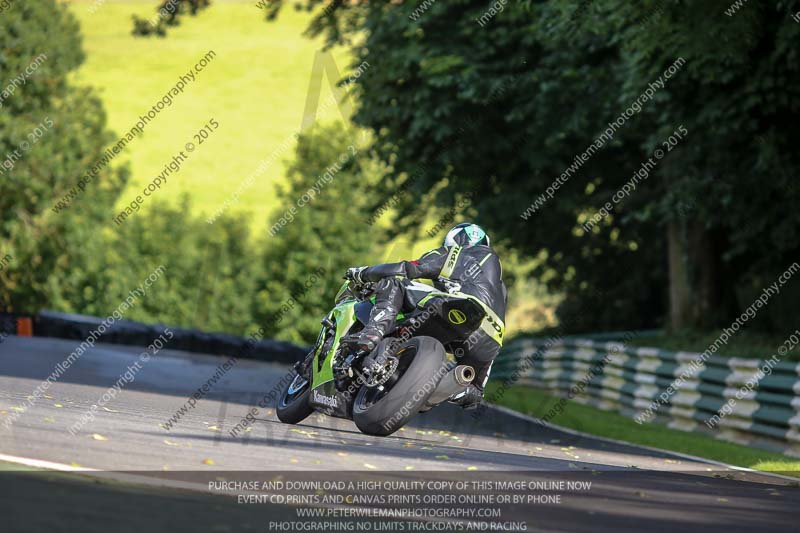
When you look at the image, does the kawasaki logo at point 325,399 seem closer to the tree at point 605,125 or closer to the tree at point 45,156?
the tree at point 605,125

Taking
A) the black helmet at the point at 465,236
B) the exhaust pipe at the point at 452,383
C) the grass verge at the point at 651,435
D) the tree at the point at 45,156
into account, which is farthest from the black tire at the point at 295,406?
the tree at the point at 45,156

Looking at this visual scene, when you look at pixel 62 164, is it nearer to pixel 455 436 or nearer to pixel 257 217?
pixel 257 217

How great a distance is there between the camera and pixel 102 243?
68.0 metres

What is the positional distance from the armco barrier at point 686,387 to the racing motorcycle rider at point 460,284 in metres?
5.57

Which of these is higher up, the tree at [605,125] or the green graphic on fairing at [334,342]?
the green graphic on fairing at [334,342]

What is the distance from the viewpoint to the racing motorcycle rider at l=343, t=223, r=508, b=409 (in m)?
11.0

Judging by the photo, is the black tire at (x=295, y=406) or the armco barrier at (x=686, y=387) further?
the armco barrier at (x=686, y=387)

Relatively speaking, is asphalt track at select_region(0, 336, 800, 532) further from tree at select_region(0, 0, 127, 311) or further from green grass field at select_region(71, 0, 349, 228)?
green grass field at select_region(71, 0, 349, 228)

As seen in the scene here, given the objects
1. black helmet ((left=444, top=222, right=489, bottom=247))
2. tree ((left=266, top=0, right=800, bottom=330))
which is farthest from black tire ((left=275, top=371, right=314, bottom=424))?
tree ((left=266, top=0, right=800, bottom=330))

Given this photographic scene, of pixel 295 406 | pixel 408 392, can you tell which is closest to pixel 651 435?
pixel 295 406

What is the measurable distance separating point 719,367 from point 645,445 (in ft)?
11.8

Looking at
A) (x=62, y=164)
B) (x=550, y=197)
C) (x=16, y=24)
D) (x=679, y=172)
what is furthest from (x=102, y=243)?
(x=679, y=172)

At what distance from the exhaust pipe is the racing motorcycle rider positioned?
296 millimetres

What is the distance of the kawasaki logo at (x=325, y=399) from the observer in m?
11.0
